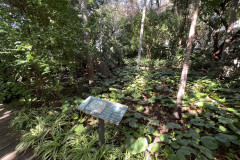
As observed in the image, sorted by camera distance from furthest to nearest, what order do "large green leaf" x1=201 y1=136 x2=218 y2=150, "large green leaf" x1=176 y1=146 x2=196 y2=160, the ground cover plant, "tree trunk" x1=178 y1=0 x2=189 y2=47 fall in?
→ "tree trunk" x1=178 y1=0 x2=189 y2=47 < the ground cover plant < "large green leaf" x1=201 y1=136 x2=218 y2=150 < "large green leaf" x1=176 y1=146 x2=196 y2=160

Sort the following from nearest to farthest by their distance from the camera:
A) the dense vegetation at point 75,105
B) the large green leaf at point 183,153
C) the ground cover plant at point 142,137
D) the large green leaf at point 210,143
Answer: the large green leaf at point 183,153, the large green leaf at point 210,143, the ground cover plant at point 142,137, the dense vegetation at point 75,105

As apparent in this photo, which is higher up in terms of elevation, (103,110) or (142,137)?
(103,110)

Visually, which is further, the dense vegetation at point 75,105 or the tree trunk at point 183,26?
the tree trunk at point 183,26

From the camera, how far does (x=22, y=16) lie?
2188 mm

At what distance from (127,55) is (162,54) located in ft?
13.7

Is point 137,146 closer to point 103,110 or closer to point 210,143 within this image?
point 103,110

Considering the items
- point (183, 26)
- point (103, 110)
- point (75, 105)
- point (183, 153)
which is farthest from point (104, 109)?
point (183, 26)

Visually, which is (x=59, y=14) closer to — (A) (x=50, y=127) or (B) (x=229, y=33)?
(A) (x=50, y=127)

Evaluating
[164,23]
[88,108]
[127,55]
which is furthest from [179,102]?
[127,55]

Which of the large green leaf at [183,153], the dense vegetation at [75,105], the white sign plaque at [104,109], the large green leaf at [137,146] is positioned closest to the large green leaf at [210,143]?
the dense vegetation at [75,105]

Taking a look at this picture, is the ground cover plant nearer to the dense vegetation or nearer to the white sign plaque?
the dense vegetation

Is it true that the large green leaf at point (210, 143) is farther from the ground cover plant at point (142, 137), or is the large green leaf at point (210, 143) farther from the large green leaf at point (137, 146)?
the large green leaf at point (137, 146)

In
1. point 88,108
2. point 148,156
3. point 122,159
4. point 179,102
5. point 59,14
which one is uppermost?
point 59,14

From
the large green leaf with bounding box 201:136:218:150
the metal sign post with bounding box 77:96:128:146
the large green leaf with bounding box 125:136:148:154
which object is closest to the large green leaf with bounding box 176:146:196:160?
the large green leaf with bounding box 201:136:218:150
